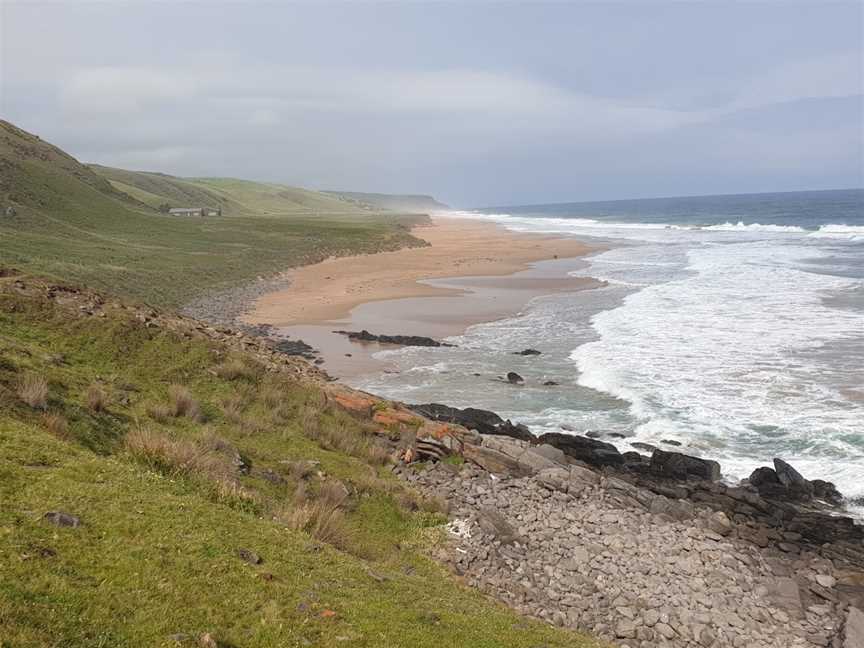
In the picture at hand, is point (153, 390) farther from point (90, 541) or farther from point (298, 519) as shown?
point (90, 541)

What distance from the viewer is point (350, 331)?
114 feet

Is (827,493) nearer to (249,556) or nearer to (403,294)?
(249,556)

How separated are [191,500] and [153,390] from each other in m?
6.78

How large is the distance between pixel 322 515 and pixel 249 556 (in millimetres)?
2718

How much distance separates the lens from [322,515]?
10.4 metres

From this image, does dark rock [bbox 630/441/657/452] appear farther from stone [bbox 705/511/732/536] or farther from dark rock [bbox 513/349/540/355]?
dark rock [bbox 513/349/540/355]

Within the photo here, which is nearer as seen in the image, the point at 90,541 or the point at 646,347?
the point at 90,541

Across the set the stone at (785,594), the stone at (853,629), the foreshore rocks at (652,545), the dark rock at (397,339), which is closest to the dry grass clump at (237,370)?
the foreshore rocks at (652,545)

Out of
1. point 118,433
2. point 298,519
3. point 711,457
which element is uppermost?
point 118,433

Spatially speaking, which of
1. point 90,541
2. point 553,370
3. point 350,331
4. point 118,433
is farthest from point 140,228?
point 90,541

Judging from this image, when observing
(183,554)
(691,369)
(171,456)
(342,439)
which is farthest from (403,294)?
(183,554)

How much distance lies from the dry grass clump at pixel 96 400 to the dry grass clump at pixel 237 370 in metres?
3.95

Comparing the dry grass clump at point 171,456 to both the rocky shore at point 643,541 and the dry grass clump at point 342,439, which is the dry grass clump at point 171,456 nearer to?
the dry grass clump at point 342,439

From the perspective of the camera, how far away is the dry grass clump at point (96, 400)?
1213cm
